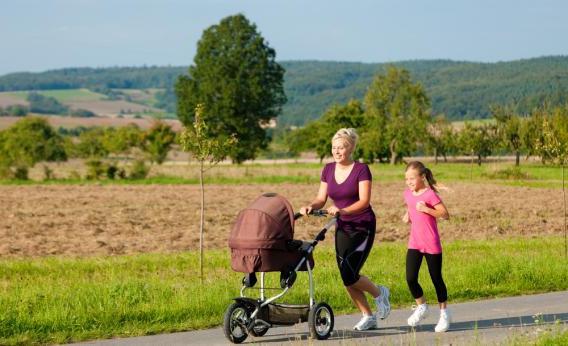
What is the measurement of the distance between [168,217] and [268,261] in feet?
73.2

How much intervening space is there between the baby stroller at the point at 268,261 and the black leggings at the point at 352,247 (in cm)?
20

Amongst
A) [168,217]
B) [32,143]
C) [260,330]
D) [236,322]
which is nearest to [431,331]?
[260,330]

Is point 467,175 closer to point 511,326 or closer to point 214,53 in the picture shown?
point 214,53

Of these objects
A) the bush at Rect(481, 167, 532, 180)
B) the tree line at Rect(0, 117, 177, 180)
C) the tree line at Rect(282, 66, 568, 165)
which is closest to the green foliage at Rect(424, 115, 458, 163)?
the tree line at Rect(282, 66, 568, 165)

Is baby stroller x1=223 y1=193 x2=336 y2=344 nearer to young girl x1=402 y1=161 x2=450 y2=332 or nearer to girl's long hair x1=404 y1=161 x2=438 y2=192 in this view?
young girl x1=402 y1=161 x2=450 y2=332

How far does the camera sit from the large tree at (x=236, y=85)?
89750mm

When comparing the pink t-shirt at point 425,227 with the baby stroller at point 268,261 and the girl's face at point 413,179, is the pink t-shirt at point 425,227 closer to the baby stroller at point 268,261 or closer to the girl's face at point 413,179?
the girl's face at point 413,179

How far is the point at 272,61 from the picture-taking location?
96.1 m

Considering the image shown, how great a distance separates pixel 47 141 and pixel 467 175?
198 feet

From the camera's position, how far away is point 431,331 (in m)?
10.2

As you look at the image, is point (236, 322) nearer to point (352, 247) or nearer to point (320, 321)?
point (320, 321)

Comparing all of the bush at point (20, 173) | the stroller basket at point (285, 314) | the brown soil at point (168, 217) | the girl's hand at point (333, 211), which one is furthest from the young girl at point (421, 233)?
the bush at point (20, 173)

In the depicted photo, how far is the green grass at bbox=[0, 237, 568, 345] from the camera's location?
10.4 m

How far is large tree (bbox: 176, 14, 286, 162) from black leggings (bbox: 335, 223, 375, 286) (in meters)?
76.6
